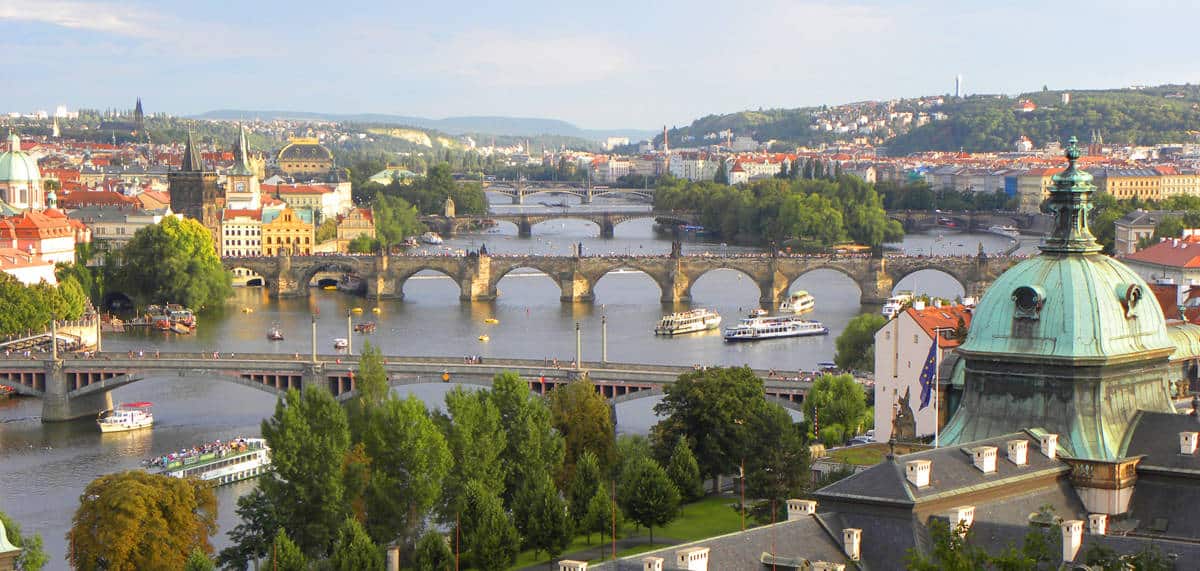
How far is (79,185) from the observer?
103438 millimetres

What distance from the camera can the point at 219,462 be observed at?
36.5 meters

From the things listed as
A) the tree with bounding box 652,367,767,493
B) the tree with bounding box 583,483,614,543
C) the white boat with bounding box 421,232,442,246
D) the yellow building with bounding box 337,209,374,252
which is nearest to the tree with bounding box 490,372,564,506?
the tree with bounding box 583,483,614,543

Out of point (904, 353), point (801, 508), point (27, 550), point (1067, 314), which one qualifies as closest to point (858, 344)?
point (904, 353)

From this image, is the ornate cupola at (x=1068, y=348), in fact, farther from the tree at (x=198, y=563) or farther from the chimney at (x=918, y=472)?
the tree at (x=198, y=563)

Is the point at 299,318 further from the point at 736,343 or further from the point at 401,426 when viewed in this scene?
the point at 401,426

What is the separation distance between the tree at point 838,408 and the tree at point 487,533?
9.91 metres

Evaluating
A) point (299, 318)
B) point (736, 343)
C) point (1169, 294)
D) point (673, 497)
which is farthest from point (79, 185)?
point (673, 497)

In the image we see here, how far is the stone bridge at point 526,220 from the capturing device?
4099 inches

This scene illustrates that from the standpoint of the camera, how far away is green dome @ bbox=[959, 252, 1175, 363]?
62.4 feet

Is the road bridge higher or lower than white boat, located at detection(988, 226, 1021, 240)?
higher

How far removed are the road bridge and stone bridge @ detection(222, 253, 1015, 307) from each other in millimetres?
25335

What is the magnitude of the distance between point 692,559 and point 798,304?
49662 mm

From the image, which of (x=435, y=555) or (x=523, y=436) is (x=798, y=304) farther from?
(x=435, y=555)

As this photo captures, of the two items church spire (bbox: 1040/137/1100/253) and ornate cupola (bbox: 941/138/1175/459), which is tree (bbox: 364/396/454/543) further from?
church spire (bbox: 1040/137/1100/253)
